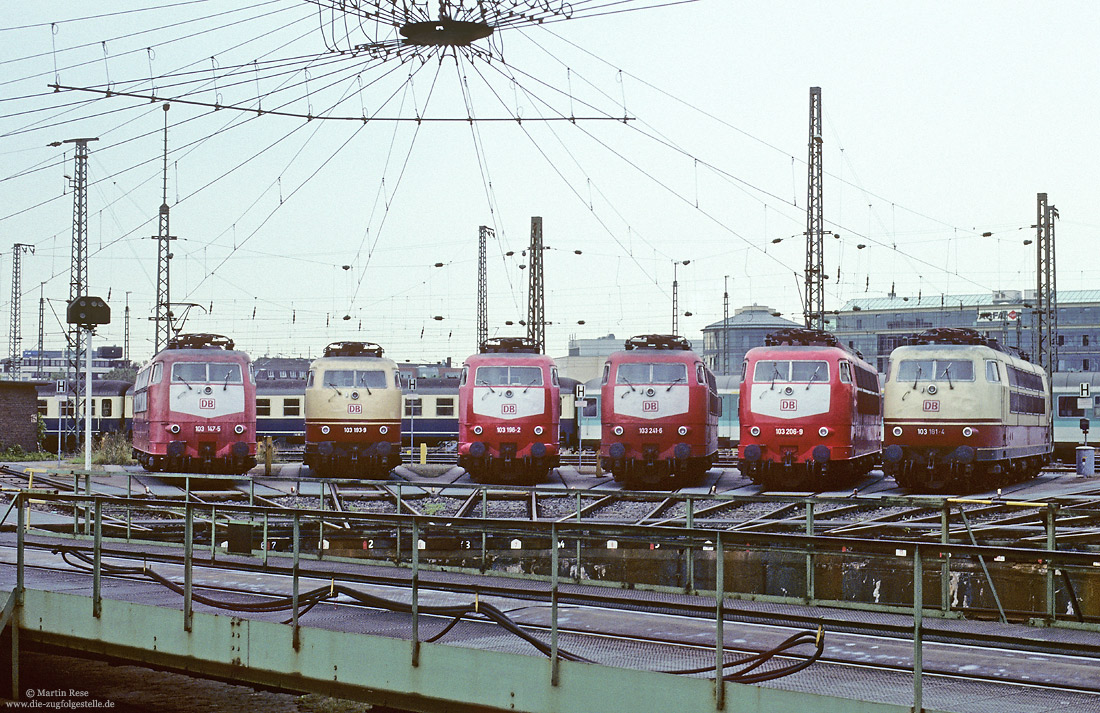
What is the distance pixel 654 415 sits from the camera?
30.6 metres

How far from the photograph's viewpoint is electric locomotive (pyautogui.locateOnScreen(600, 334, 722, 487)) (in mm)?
30516

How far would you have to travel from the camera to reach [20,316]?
234 feet

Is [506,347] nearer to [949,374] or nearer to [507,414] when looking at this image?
[507,414]

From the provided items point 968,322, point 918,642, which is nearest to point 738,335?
point 968,322

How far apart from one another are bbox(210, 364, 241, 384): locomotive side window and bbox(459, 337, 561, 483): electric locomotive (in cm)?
612

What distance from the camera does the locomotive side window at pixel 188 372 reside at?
3238 centimetres

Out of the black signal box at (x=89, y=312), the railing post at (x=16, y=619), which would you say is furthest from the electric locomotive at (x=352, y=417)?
the railing post at (x=16, y=619)

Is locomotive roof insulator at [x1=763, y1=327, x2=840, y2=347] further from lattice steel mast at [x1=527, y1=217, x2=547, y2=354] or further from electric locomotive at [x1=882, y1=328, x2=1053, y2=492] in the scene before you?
lattice steel mast at [x1=527, y1=217, x2=547, y2=354]

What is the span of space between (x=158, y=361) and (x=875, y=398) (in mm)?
20055

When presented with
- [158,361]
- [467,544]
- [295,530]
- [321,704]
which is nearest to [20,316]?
[158,361]

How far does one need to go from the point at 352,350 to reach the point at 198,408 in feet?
16.0

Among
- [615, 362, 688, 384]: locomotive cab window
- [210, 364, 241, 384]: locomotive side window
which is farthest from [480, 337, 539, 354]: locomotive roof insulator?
[210, 364, 241, 384]: locomotive side window

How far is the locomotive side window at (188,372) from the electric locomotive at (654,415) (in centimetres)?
1067

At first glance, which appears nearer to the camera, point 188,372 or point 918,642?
point 918,642
